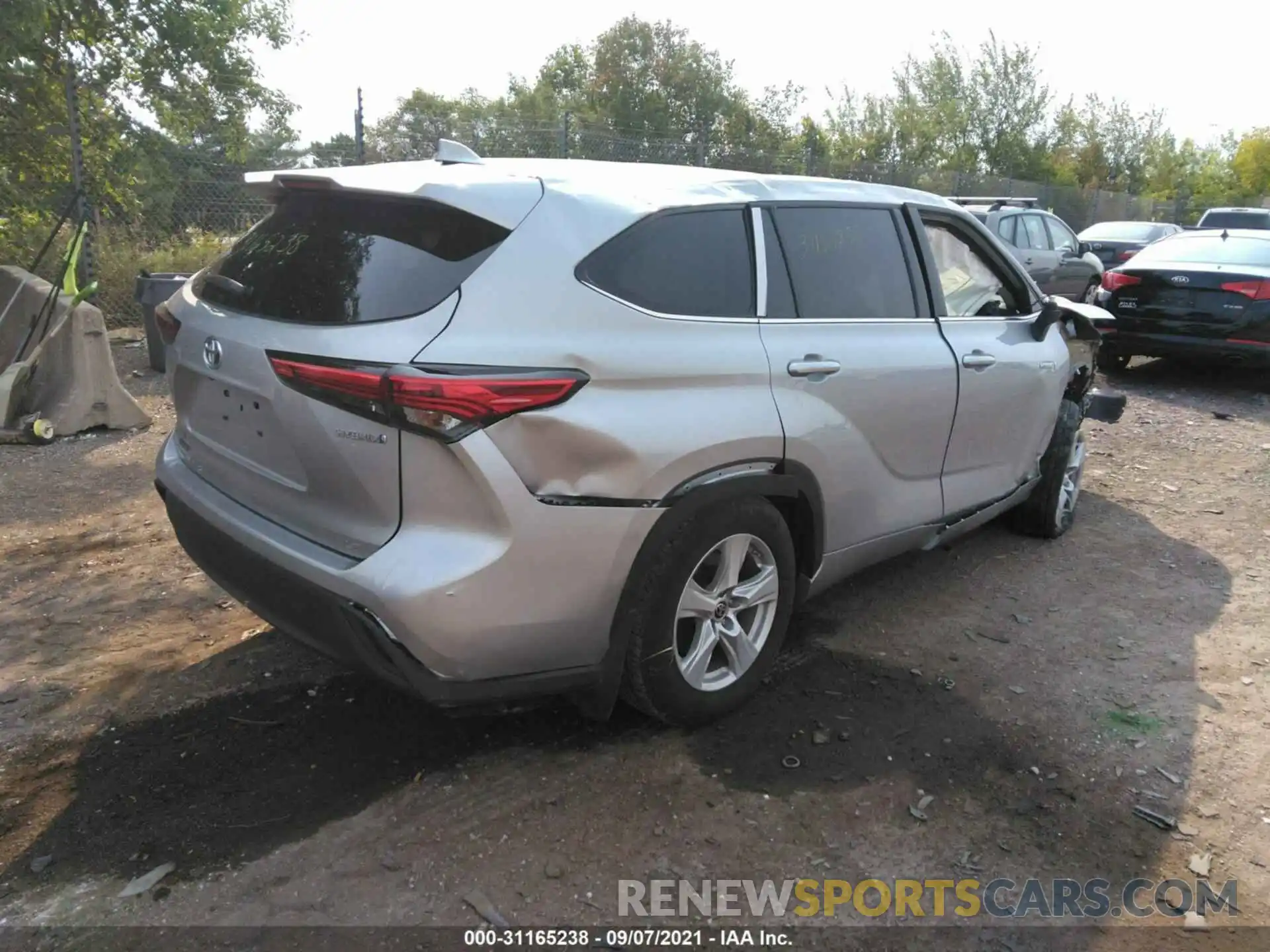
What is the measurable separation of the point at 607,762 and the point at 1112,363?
932 centimetres

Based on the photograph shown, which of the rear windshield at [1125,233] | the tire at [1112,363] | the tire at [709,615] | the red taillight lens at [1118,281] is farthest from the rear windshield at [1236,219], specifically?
the tire at [709,615]

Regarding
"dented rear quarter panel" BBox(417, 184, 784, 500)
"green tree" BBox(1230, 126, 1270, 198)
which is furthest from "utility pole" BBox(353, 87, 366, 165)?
"green tree" BBox(1230, 126, 1270, 198)

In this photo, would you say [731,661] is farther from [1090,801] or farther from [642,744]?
[1090,801]

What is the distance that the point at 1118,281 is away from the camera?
9547 mm

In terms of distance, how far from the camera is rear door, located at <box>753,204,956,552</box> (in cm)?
325

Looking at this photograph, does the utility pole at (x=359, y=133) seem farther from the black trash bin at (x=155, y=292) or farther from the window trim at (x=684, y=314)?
the window trim at (x=684, y=314)

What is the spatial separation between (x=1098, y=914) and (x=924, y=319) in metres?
2.25

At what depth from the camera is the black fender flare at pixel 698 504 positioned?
2.80 metres

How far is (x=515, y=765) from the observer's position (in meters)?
3.04

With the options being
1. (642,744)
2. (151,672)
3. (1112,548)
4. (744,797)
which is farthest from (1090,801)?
(151,672)

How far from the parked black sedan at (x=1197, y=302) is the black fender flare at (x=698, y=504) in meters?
6.46

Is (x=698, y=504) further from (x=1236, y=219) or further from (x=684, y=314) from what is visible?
(x=1236, y=219)

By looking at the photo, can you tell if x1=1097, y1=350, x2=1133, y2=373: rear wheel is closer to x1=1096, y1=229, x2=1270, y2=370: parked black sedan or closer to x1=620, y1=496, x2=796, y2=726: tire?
x1=1096, y1=229, x2=1270, y2=370: parked black sedan

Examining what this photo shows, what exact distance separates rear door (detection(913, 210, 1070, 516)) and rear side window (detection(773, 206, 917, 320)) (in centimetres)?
22
